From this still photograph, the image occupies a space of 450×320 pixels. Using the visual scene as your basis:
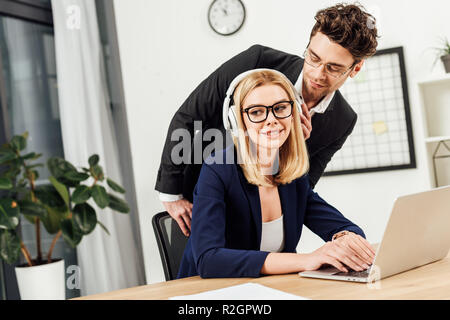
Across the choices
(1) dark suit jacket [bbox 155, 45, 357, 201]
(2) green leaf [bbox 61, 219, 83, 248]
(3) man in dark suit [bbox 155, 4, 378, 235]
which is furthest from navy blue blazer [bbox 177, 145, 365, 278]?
(2) green leaf [bbox 61, 219, 83, 248]

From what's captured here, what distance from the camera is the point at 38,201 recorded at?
2.61 meters

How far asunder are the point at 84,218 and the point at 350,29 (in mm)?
1774

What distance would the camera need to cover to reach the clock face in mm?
2709

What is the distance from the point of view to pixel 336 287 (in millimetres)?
909

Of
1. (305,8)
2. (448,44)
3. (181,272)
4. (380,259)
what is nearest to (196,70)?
(305,8)

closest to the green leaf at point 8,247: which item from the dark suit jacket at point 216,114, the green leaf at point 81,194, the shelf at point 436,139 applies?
the green leaf at point 81,194

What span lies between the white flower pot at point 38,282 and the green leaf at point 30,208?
0.27 metres

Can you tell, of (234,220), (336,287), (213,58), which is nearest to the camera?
(336,287)

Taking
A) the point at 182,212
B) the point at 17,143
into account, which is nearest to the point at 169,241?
the point at 182,212

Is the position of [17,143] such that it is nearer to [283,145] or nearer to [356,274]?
[283,145]

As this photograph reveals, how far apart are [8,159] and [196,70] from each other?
3.57 feet

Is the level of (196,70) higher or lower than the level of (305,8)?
lower

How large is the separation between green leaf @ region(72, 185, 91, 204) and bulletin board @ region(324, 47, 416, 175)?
1.32 meters
